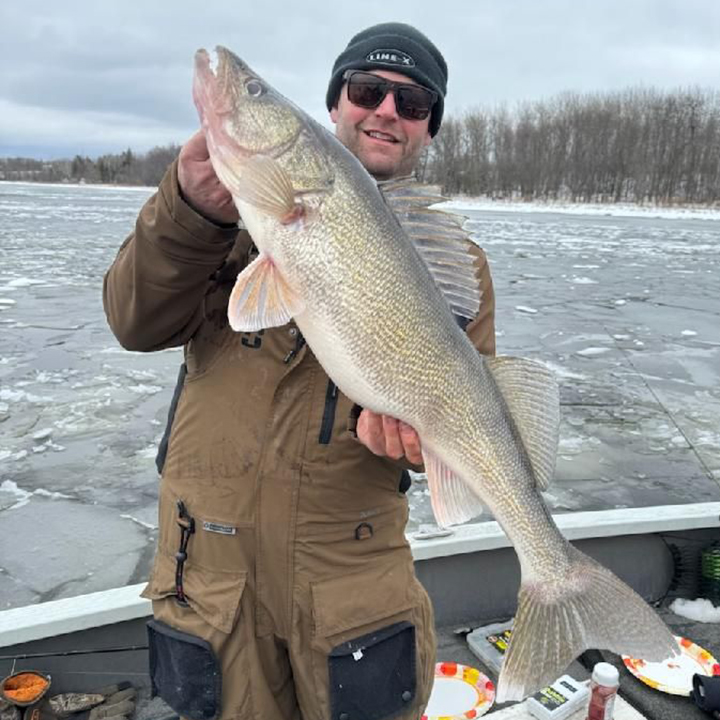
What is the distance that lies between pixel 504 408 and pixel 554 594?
1.59 feet

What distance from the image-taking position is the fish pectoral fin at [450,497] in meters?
1.80

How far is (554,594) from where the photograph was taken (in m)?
1.79

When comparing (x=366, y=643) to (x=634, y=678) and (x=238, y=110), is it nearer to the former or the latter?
(x=238, y=110)

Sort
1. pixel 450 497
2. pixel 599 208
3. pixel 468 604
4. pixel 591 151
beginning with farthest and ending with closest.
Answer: pixel 591 151
pixel 599 208
pixel 468 604
pixel 450 497

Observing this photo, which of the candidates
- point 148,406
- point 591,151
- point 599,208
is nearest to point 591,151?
point 591,151

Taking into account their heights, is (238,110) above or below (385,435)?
above

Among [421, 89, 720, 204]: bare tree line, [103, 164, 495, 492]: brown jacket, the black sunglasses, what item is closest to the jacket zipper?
[103, 164, 495, 492]: brown jacket

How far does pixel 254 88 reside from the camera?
1.70 meters

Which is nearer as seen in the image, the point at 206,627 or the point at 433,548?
the point at 206,627

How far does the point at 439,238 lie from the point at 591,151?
187 ft

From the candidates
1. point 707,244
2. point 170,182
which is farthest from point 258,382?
point 707,244

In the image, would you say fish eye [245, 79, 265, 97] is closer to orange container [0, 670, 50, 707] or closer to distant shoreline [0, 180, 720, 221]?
orange container [0, 670, 50, 707]

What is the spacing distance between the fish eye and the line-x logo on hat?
700 mm

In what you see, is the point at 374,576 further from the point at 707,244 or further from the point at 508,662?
the point at 707,244
